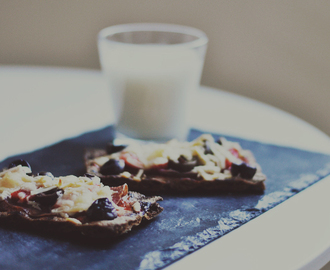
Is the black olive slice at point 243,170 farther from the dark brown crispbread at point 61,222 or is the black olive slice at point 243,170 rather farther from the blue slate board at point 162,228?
the dark brown crispbread at point 61,222

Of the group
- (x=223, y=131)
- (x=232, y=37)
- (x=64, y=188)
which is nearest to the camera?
(x=64, y=188)

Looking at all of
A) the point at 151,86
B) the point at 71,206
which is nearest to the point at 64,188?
the point at 71,206

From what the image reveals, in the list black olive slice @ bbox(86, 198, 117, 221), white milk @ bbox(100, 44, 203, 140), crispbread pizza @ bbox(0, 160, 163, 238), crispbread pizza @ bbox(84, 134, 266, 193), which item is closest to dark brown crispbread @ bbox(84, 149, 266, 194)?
crispbread pizza @ bbox(84, 134, 266, 193)

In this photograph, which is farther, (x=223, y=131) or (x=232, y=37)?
(x=232, y=37)

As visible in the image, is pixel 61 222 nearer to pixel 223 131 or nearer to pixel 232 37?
pixel 223 131

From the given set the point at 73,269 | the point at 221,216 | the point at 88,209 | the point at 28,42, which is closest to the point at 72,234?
the point at 88,209
